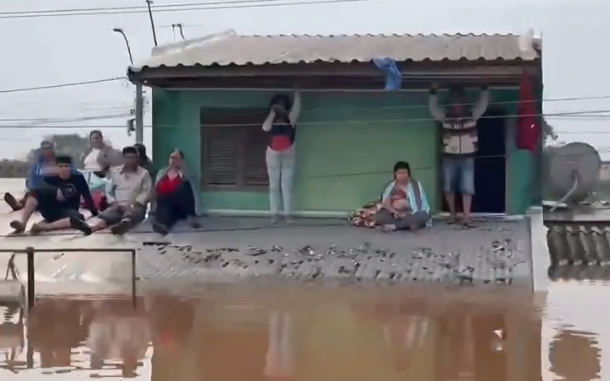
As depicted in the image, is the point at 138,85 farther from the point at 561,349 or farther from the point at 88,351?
the point at 561,349

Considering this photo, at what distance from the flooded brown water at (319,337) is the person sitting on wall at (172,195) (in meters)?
2.80

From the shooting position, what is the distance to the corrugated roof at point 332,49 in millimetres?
13391

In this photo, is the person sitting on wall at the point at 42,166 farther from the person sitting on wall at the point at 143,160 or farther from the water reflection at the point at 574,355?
the water reflection at the point at 574,355

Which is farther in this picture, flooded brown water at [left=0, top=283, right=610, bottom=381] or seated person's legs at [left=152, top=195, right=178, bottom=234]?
seated person's legs at [left=152, top=195, right=178, bottom=234]

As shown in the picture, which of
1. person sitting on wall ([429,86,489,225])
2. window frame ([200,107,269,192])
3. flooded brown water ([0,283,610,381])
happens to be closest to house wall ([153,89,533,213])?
window frame ([200,107,269,192])

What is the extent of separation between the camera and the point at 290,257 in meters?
12.2

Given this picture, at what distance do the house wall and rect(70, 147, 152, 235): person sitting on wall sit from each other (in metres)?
1.39

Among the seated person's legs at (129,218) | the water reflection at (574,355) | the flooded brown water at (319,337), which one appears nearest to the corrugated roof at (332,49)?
the seated person's legs at (129,218)

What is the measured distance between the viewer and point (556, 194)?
17891 millimetres

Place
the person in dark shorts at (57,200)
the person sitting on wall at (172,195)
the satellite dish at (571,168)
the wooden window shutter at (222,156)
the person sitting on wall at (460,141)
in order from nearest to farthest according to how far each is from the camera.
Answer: the person sitting on wall at (460,141) → the person in dark shorts at (57,200) → the person sitting on wall at (172,195) → the wooden window shutter at (222,156) → the satellite dish at (571,168)

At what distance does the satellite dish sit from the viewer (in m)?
17.6

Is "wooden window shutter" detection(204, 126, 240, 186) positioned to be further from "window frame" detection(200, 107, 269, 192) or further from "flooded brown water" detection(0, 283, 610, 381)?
"flooded brown water" detection(0, 283, 610, 381)

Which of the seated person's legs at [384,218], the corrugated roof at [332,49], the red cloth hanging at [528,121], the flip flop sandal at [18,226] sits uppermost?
the corrugated roof at [332,49]

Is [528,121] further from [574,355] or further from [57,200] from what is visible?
[57,200]
